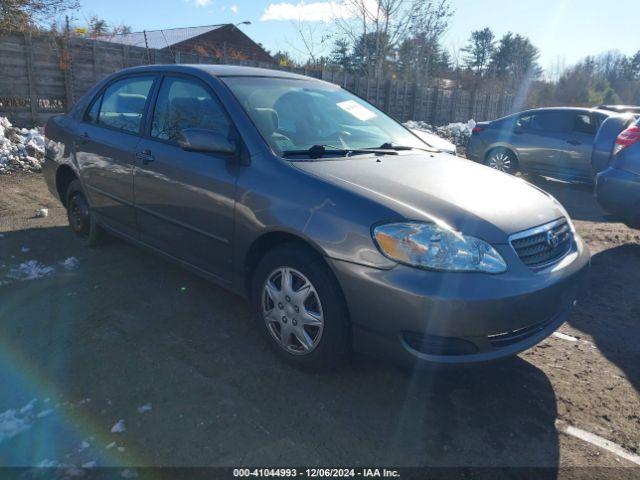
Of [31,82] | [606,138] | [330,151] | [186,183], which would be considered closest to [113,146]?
[186,183]

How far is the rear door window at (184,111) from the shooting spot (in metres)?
3.29

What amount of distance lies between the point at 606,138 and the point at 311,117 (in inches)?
243

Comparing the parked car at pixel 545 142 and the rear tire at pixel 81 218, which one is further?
the parked car at pixel 545 142

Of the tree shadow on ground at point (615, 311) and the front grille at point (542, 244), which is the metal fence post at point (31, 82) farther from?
the front grille at point (542, 244)

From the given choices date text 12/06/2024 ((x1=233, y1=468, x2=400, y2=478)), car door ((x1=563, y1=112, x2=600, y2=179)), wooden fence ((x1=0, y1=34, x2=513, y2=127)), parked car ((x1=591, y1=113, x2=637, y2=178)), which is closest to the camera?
date text 12/06/2024 ((x1=233, y1=468, x2=400, y2=478))

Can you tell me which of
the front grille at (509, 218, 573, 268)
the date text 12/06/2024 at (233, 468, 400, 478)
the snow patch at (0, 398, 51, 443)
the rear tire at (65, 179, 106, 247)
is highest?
the front grille at (509, 218, 573, 268)

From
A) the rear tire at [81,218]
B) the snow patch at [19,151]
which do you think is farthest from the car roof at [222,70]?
the snow patch at [19,151]

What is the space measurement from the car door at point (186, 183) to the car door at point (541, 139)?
7.74 m

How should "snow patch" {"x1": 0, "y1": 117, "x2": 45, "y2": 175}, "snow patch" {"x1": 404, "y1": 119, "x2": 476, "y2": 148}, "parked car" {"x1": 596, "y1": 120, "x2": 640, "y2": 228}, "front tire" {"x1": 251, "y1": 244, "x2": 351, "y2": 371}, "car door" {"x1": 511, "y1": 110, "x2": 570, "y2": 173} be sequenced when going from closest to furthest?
"front tire" {"x1": 251, "y1": 244, "x2": 351, "y2": 371}
"parked car" {"x1": 596, "y1": 120, "x2": 640, "y2": 228}
"snow patch" {"x1": 0, "y1": 117, "x2": 45, "y2": 175}
"car door" {"x1": 511, "y1": 110, "x2": 570, "y2": 173}
"snow patch" {"x1": 404, "y1": 119, "x2": 476, "y2": 148}

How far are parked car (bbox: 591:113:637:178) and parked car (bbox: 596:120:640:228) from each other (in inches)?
81.9

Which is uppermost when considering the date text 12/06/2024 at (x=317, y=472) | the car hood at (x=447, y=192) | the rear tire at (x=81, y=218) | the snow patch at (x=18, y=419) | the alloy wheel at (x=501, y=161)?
the car hood at (x=447, y=192)

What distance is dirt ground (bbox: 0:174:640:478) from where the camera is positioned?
226 centimetres

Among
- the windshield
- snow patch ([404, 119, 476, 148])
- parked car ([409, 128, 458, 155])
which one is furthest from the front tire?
snow patch ([404, 119, 476, 148])

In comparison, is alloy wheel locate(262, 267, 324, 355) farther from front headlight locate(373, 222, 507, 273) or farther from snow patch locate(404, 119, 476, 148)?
snow patch locate(404, 119, 476, 148)
